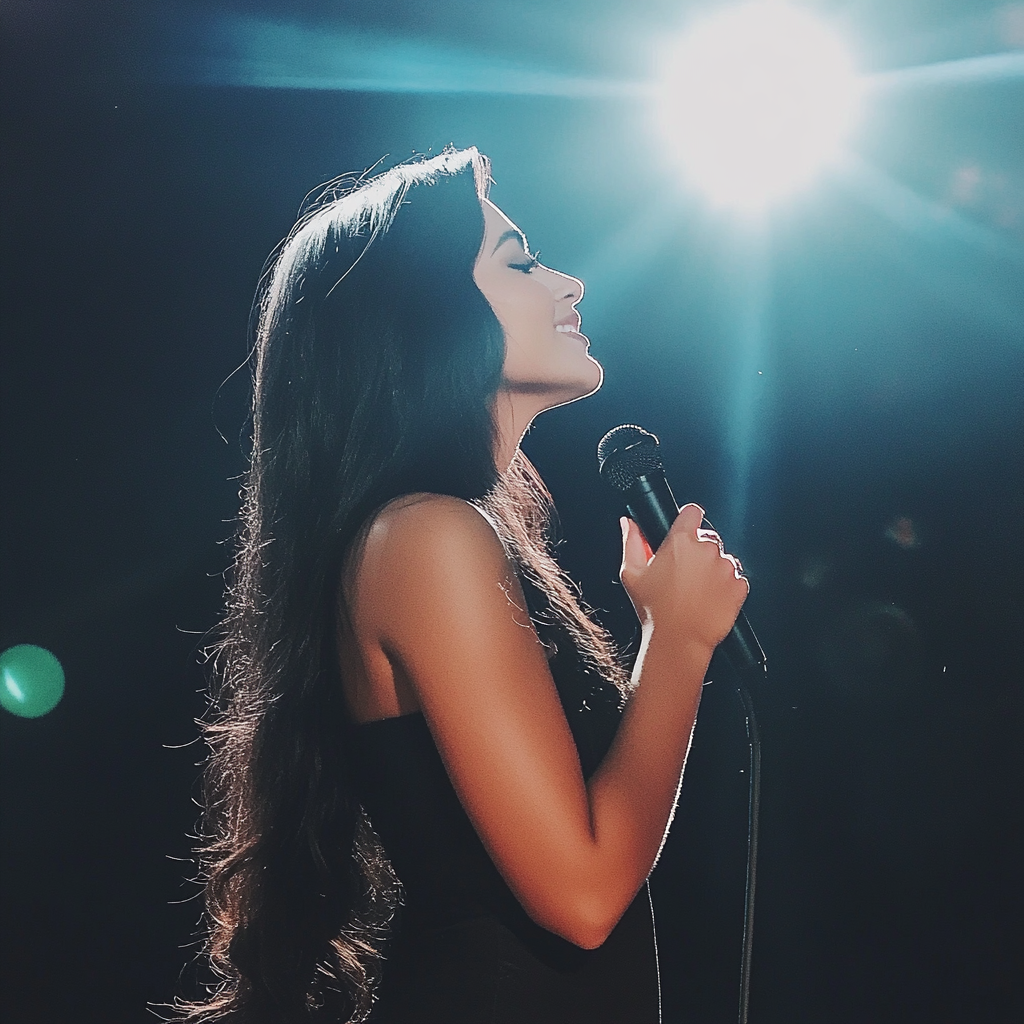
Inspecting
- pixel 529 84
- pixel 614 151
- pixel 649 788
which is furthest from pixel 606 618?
pixel 649 788

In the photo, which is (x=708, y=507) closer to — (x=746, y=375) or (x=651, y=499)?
(x=746, y=375)

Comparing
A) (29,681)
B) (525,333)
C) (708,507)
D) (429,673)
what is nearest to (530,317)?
(525,333)

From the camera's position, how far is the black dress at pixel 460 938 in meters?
0.74

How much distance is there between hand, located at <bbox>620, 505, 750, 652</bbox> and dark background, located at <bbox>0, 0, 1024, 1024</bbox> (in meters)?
1.32

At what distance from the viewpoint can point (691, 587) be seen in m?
0.81

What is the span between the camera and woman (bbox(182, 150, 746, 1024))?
2.16 feet

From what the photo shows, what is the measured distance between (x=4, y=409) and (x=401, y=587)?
1720 mm

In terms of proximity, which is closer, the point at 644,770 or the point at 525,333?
the point at 644,770

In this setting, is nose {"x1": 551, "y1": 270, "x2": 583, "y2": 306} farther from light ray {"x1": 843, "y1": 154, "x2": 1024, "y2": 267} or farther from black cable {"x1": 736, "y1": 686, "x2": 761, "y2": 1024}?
light ray {"x1": 843, "y1": 154, "x2": 1024, "y2": 267}

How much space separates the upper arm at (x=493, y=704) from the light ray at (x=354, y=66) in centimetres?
162

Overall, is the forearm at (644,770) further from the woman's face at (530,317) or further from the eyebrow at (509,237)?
the eyebrow at (509,237)

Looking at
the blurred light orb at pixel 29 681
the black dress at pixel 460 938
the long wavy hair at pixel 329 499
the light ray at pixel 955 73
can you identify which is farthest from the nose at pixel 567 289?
the blurred light orb at pixel 29 681

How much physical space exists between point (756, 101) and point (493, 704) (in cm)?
186

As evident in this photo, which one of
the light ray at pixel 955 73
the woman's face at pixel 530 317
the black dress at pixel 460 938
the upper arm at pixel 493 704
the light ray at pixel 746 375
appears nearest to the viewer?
the upper arm at pixel 493 704
